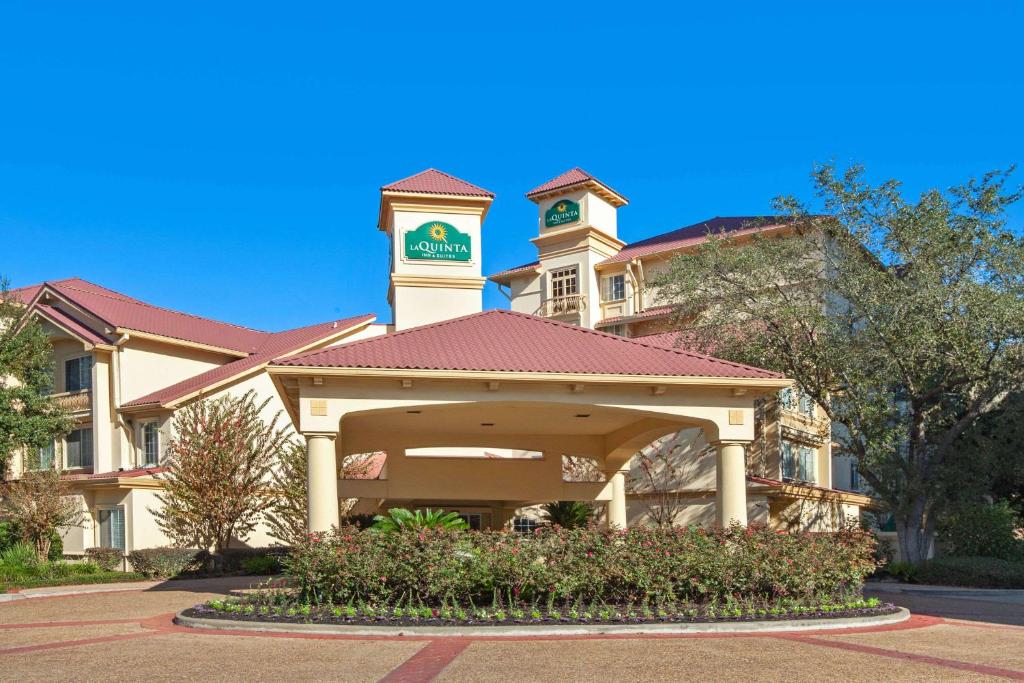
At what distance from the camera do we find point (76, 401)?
3606cm

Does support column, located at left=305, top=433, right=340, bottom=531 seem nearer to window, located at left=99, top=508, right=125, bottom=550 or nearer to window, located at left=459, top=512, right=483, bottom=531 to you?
window, located at left=459, top=512, right=483, bottom=531

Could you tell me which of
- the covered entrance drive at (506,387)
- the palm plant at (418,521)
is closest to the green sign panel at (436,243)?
the covered entrance drive at (506,387)

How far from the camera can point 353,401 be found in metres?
17.7

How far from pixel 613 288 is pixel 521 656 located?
37044 millimetres

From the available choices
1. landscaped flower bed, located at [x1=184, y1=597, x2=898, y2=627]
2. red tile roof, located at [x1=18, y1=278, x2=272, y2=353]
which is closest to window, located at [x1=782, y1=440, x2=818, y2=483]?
landscaped flower bed, located at [x1=184, y1=597, x2=898, y2=627]

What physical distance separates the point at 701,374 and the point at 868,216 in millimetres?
10986

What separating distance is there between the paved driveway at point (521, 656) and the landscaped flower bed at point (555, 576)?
4.26 ft

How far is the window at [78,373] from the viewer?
36206 mm

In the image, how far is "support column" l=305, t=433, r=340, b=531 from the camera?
1730 centimetres

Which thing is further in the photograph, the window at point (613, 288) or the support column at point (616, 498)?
the window at point (613, 288)

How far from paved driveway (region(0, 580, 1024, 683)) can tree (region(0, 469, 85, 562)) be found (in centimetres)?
1684

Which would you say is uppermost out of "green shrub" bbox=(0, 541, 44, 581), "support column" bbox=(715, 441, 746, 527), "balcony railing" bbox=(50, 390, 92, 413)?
"balcony railing" bbox=(50, 390, 92, 413)

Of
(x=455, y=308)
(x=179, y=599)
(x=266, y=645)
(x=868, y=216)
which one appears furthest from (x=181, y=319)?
(x=266, y=645)

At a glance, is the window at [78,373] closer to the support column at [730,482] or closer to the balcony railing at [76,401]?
the balcony railing at [76,401]
